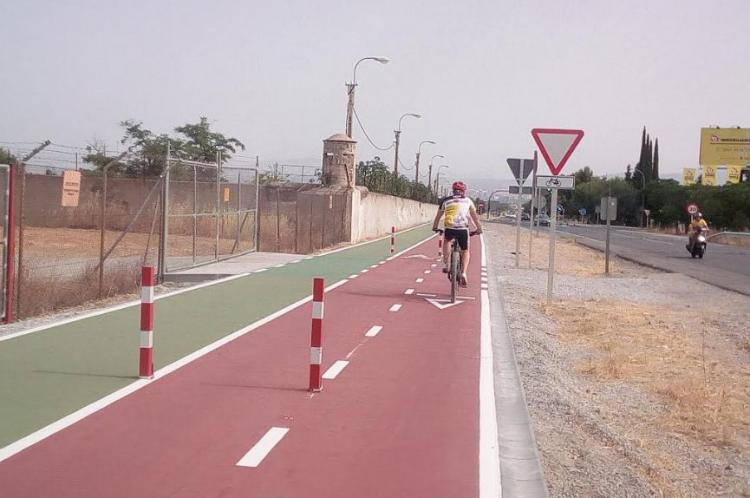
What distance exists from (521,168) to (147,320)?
17.8 m

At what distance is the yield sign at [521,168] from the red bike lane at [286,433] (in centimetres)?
1394

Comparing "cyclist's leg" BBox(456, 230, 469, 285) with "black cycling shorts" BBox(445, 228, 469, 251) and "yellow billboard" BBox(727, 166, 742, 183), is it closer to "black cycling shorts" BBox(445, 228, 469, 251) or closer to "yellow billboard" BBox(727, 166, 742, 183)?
"black cycling shorts" BBox(445, 228, 469, 251)

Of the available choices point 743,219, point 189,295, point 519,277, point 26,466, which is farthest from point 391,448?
point 743,219

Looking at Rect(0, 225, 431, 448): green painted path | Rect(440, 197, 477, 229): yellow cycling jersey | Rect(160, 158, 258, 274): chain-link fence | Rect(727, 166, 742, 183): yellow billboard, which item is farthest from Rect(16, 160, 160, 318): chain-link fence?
Rect(727, 166, 742, 183): yellow billboard

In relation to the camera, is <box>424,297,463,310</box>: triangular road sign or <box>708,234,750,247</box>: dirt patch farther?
<box>708,234,750,247</box>: dirt patch

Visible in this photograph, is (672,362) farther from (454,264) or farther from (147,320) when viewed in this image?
(147,320)

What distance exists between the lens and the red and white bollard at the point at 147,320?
818 cm

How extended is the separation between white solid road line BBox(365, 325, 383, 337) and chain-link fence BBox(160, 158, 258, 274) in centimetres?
849

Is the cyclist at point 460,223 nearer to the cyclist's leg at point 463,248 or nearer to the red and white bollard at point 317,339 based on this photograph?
the cyclist's leg at point 463,248

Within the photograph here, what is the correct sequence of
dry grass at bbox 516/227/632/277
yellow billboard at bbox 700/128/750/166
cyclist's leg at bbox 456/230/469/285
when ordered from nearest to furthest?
cyclist's leg at bbox 456/230/469/285, dry grass at bbox 516/227/632/277, yellow billboard at bbox 700/128/750/166

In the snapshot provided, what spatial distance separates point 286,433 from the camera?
6.82 meters

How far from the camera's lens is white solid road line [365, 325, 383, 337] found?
38.8 ft

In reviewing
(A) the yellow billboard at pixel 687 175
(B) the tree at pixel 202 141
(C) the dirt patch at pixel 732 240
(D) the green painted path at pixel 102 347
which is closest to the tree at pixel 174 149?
(B) the tree at pixel 202 141

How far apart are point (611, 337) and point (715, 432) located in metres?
5.11
